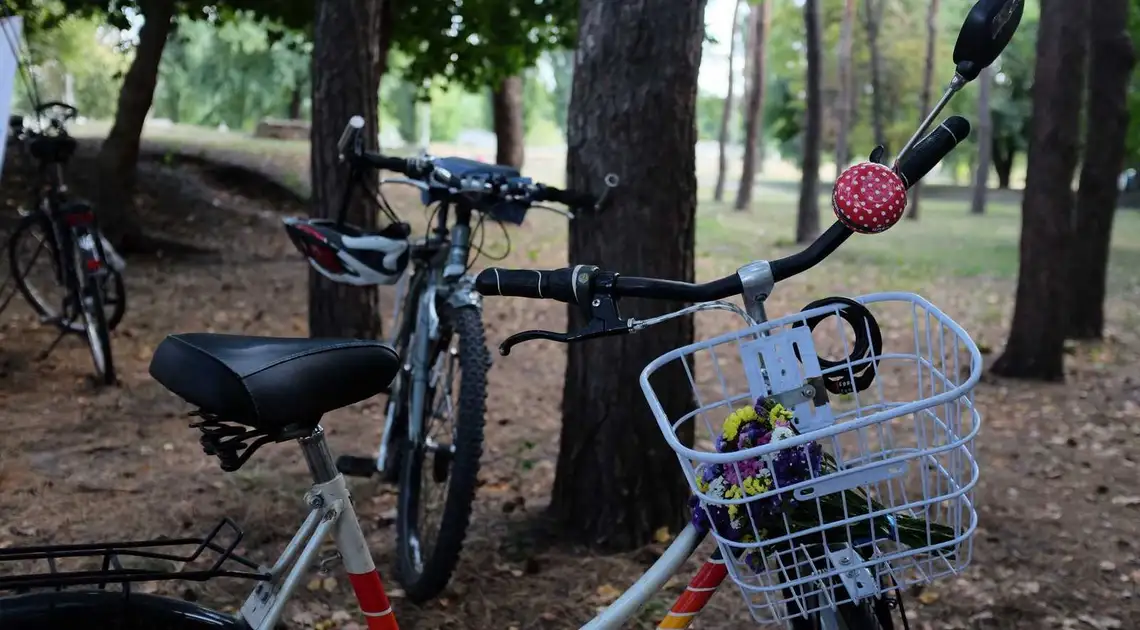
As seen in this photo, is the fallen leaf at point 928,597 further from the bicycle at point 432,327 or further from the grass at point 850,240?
the grass at point 850,240

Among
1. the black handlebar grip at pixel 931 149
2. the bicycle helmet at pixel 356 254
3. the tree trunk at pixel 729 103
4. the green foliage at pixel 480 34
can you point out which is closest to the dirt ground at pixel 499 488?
the bicycle helmet at pixel 356 254

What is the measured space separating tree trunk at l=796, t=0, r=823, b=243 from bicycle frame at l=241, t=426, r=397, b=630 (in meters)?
15.1

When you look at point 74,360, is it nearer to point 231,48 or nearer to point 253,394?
point 253,394

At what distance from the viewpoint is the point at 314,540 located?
188 cm

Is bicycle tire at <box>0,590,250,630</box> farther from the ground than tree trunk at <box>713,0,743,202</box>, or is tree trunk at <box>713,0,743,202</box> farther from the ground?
tree trunk at <box>713,0,743,202</box>

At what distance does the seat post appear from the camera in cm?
182

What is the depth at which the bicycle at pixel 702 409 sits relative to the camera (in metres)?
1.56

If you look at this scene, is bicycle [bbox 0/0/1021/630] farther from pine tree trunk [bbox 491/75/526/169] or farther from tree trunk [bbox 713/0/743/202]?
tree trunk [bbox 713/0/743/202]

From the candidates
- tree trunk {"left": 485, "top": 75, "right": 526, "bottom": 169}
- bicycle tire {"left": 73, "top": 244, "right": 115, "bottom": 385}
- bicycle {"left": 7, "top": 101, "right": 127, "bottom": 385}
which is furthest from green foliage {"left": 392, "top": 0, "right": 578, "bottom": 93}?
bicycle tire {"left": 73, "top": 244, "right": 115, "bottom": 385}

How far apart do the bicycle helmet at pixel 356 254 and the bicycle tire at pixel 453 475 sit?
0.26 metres

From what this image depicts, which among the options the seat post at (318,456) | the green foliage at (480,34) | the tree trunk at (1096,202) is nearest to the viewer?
the seat post at (318,456)

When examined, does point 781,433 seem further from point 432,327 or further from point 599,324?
point 432,327

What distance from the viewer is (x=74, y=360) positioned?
20.5 feet

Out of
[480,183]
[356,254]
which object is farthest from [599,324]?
[356,254]
